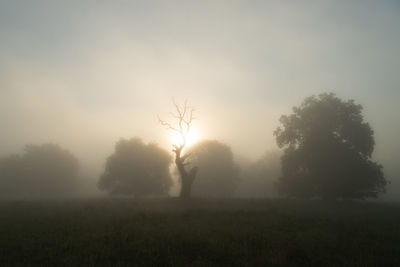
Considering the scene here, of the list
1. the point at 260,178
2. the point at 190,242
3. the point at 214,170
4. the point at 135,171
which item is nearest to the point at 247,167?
the point at 260,178

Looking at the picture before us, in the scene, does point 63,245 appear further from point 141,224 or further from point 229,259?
point 229,259

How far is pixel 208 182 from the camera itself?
5678 cm

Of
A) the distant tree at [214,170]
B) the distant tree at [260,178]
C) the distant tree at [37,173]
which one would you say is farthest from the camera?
the distant tree at [260,178]

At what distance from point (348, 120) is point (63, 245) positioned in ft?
119

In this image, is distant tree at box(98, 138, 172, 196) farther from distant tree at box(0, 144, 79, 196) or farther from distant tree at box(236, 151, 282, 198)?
distant tree at box(236, 151, 282, 198)

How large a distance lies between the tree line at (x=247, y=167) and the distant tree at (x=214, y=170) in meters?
0.21

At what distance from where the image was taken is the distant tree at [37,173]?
200ft

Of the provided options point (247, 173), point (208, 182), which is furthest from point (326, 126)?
point (247, 173)

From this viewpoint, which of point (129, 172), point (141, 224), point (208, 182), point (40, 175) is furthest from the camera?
point (40, 175)

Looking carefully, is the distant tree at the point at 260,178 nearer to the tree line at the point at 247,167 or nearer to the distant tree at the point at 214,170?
the tree line at the point at 247,167

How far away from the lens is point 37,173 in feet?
201

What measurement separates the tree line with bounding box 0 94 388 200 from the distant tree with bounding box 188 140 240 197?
0.21 m

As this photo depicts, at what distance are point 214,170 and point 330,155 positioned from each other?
89.8 ft

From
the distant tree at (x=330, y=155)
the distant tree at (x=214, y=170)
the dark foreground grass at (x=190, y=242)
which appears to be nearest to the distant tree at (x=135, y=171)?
the distant tree at (x=214, y=170)
